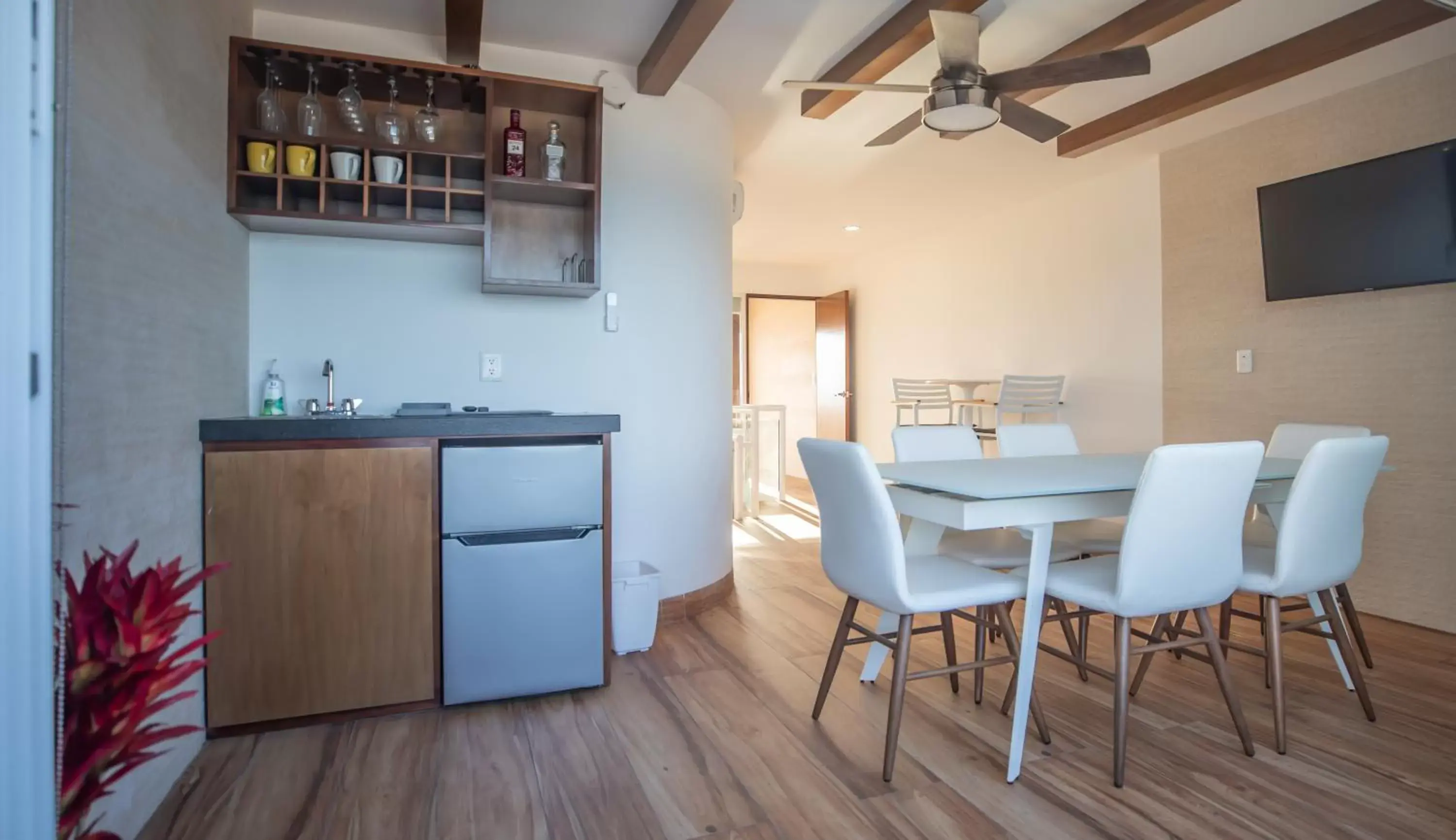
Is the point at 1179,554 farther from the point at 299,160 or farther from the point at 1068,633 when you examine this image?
the point at 299,160

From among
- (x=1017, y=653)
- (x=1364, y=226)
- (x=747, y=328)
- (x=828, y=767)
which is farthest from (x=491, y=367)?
(x=747, y=328)

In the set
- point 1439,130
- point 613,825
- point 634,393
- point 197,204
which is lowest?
point 613,825

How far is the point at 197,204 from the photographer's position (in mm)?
1999

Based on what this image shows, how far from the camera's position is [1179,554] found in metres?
1.80

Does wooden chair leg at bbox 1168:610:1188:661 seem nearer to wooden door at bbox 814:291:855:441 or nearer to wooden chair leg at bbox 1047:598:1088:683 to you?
wooden chair leg at bbox 1047:598:1088:683

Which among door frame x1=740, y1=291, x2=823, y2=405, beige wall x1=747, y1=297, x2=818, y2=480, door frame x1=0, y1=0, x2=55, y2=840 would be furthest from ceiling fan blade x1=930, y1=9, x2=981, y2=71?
beige wall x1=747, y1=297, x2=818, y2=480

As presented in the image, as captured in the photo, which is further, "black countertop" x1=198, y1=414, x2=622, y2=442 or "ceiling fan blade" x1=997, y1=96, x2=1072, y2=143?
"ceiling fan blade" x1=997, y1=96, x2=1072, y2=143

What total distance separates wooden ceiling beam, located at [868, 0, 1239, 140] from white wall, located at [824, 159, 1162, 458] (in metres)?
1.76

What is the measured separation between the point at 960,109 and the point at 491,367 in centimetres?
190

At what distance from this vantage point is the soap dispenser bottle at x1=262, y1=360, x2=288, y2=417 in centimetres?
240

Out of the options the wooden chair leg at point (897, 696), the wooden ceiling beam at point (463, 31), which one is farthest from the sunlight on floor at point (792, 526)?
the wooden ceiling beam at point (463, 31)

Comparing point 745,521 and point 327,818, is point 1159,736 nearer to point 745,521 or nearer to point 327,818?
point 327,818

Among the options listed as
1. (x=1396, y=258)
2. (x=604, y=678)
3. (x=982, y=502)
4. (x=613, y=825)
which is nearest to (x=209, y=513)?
(x=604, y=678)

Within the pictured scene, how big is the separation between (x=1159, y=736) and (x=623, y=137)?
275 cm
